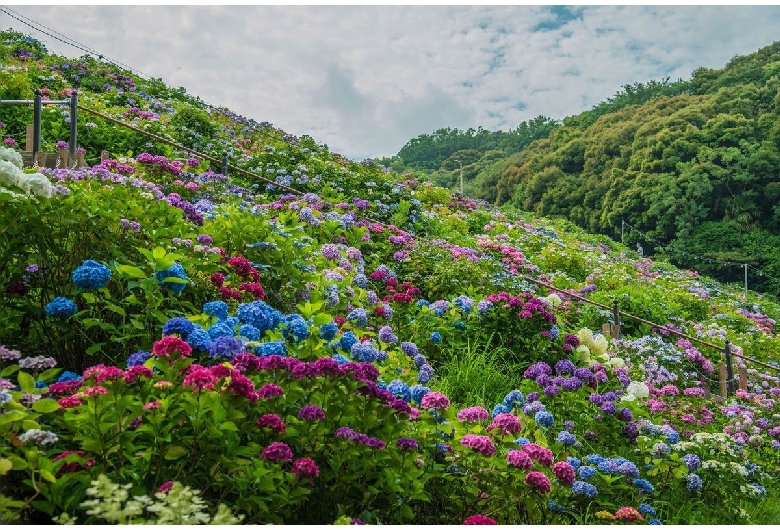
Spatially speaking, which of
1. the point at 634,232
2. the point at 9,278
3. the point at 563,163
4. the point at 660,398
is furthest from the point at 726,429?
the point at 563,163

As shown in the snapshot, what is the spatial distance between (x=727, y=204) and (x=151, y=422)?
97.7 feet

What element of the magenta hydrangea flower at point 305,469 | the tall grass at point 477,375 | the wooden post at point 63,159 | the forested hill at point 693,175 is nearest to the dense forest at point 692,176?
the forested hill at point 693,175

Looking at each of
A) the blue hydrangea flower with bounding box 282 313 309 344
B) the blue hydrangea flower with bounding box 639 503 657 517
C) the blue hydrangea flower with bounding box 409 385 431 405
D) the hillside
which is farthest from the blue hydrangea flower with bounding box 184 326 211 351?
the blue hydrangea flower with bounding box 639 503 657 517

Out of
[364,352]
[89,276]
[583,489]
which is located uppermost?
[89,276]

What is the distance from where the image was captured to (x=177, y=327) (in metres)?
2.51

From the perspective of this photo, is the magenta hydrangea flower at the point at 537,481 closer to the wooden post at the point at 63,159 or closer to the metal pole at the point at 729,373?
the wooden post at the point at 63,159

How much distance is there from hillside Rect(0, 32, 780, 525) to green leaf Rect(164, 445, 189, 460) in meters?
0.06

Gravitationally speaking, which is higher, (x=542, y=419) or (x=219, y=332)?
(x=219, y=332)

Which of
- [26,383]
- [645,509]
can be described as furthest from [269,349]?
[645,509]

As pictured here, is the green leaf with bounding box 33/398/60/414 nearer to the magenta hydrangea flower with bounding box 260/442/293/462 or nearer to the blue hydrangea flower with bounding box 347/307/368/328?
the magenta hydrangea flower with bounding box 260/442/293/462

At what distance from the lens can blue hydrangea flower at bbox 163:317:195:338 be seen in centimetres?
251

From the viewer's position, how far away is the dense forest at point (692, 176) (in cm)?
2681

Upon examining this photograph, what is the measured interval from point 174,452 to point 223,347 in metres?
0.47

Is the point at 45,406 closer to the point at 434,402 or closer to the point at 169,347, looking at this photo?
the point at 169,347
